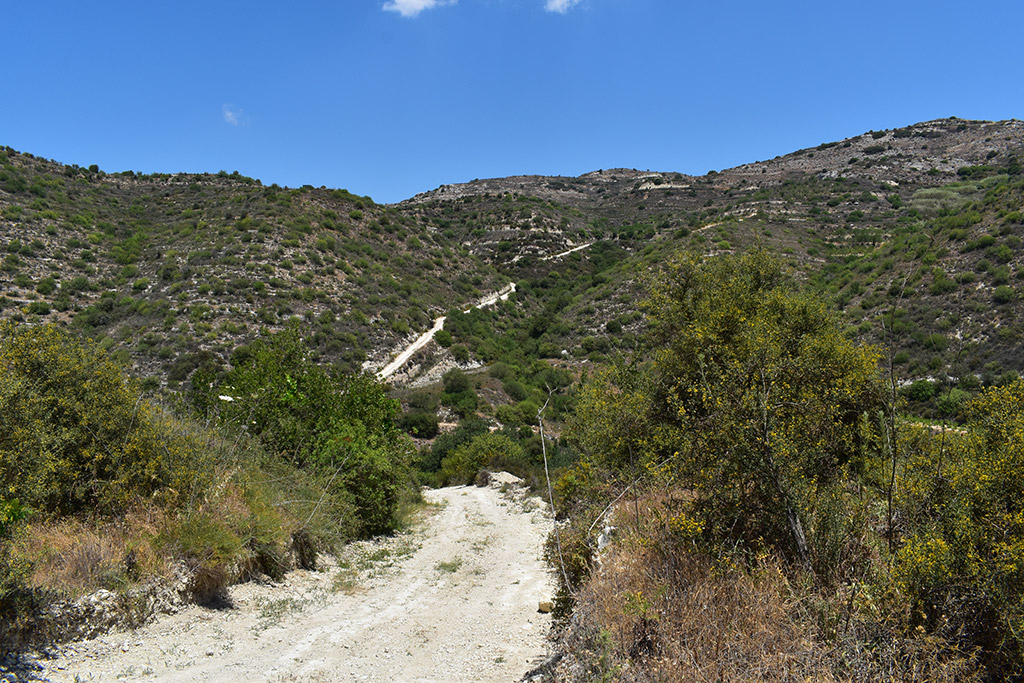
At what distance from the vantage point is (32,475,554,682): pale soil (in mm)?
5160

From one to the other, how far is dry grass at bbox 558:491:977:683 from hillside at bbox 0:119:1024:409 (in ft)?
17.8

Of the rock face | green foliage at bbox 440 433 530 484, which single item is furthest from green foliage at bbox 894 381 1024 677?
green foliage at bbox 440 433 530 484

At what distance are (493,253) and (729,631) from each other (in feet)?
199

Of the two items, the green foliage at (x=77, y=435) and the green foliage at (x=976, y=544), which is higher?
the green foliage at (x=77, y=435)

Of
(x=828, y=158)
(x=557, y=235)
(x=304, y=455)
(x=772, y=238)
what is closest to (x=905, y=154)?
(x=828, y=158)

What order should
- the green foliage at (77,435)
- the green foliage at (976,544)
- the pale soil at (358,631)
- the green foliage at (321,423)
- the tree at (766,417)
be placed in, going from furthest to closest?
the green foliage at (321,423), the green foliage at (77,435), the pale soil at (358,631), the tree at (766,417), the green foliage at (976,544)

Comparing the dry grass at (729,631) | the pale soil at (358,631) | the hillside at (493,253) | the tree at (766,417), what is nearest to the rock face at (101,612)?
the pale soil at (358,631)

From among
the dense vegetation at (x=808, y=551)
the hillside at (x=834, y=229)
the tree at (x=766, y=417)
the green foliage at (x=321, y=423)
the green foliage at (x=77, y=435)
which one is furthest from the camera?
the hillside at (x=834, y=229)

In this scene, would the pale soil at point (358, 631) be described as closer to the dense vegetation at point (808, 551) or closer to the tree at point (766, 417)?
the dense vegetation at point (808, 551)

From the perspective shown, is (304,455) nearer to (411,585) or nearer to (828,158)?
(411,585)

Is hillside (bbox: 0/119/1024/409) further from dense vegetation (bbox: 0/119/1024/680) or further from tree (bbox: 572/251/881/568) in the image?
tree (bbox: 572/251/881/568)

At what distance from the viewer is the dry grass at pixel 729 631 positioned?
3818 millimetres

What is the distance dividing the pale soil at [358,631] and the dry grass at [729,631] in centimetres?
137

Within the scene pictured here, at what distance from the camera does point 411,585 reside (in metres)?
8.92
